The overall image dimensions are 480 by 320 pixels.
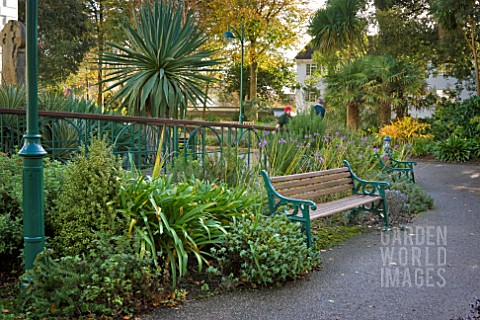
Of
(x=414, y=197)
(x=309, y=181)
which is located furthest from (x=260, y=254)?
(x=414, y=197)

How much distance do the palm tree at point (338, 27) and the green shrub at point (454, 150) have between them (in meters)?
7.64

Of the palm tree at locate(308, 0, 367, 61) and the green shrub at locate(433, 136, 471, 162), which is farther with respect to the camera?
the palm tree at locate(308, 0, 367, 61)

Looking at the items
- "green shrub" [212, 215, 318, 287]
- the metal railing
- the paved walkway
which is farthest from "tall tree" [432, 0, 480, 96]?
"green shrub" [212, 215, 318, 287]

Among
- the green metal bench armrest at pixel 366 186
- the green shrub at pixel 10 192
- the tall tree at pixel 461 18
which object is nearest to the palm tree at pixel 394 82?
the tall tree at pixel 461 18

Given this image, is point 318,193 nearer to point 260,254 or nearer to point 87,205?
point 260,254

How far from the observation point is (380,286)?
4.81 metres

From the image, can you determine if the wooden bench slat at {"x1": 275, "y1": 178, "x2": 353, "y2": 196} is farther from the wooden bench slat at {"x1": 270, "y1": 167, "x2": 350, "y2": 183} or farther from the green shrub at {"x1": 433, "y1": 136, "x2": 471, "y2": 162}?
the green shrub at {"x1": 433, "y1": 136, "x2": 471, "y2": 162}

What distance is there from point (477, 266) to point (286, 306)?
2412 millimetres

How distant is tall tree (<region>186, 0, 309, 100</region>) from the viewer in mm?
27516

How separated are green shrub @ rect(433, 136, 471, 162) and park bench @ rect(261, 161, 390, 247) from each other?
10.9 meters

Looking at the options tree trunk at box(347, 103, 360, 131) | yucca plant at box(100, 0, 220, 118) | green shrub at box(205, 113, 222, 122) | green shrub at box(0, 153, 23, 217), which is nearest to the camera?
green shrub at box(0, 153, 23, 217)

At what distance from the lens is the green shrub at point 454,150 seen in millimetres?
18031

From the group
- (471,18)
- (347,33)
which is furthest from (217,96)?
(471,18)

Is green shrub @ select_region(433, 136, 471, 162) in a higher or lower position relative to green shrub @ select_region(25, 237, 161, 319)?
higher
